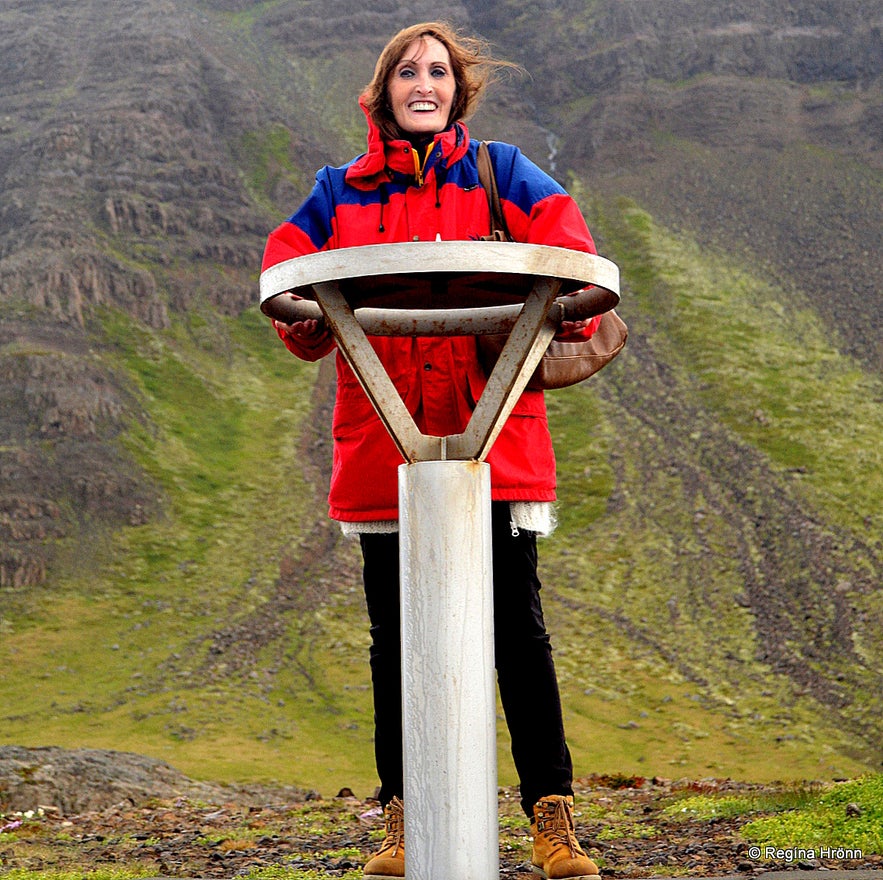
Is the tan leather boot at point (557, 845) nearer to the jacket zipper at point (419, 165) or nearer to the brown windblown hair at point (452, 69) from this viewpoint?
the jacket zipper at point (419, 165)

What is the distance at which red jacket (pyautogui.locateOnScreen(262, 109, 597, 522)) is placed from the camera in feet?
12.0

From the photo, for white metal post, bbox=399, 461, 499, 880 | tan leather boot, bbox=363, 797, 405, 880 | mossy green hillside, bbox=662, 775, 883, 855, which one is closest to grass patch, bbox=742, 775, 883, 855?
mossy green hillside, bbox=662, 775, 883, 855

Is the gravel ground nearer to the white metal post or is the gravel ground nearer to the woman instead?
the woman

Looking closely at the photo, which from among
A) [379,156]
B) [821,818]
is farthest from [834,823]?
[379,156]

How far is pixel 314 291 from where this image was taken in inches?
120

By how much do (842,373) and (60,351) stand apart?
90.6 ft

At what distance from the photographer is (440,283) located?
11.0 feet

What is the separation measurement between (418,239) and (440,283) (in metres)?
0.44

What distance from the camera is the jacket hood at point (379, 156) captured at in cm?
380

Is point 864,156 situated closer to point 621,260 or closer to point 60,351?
point 621,260

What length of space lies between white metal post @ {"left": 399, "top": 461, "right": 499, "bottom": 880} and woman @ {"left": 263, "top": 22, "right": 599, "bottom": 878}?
0.72 m

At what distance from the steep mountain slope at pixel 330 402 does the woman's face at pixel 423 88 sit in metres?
15.2

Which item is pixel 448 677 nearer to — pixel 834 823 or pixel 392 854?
pixel 392 854

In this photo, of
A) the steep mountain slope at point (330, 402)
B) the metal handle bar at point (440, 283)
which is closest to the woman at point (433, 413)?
the metal handle bar at point (440, 283)
